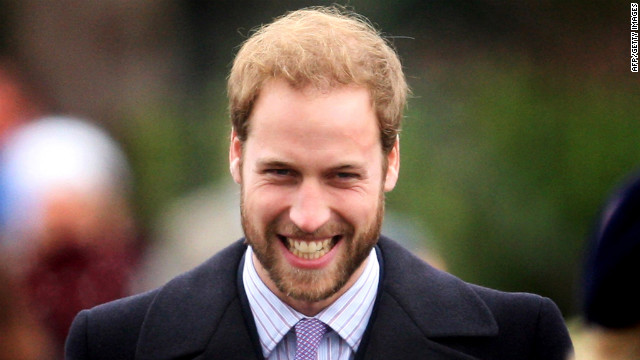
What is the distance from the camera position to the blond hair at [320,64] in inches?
135

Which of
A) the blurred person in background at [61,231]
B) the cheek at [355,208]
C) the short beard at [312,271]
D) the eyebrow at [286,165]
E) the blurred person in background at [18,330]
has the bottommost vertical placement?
the blurred person in background at [18,330]

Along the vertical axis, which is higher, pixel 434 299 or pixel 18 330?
pixel 434 299

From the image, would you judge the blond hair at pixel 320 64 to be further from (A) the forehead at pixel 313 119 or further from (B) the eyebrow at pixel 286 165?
(B) the eyebrow at pixel 286 165

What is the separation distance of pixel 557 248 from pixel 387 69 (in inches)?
154

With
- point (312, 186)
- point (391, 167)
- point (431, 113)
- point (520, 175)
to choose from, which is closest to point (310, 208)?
point (312, 186)

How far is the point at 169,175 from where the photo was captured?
27.0ft

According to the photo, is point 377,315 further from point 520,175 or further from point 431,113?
point 431,113

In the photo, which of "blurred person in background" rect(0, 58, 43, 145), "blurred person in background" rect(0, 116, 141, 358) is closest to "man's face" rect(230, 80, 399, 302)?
"blurred person in background" rect(0, 116, 141, 358)

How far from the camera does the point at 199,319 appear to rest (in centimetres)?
366

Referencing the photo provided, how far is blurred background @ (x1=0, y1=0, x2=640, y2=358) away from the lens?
721cm

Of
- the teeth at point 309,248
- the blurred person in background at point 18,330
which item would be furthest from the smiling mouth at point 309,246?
the blurred person in background at point 18,330

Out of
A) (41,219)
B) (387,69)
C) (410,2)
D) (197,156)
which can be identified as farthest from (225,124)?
(387,69)

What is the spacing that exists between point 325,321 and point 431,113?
450 centimetres

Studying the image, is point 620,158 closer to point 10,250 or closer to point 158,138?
point 158,138
